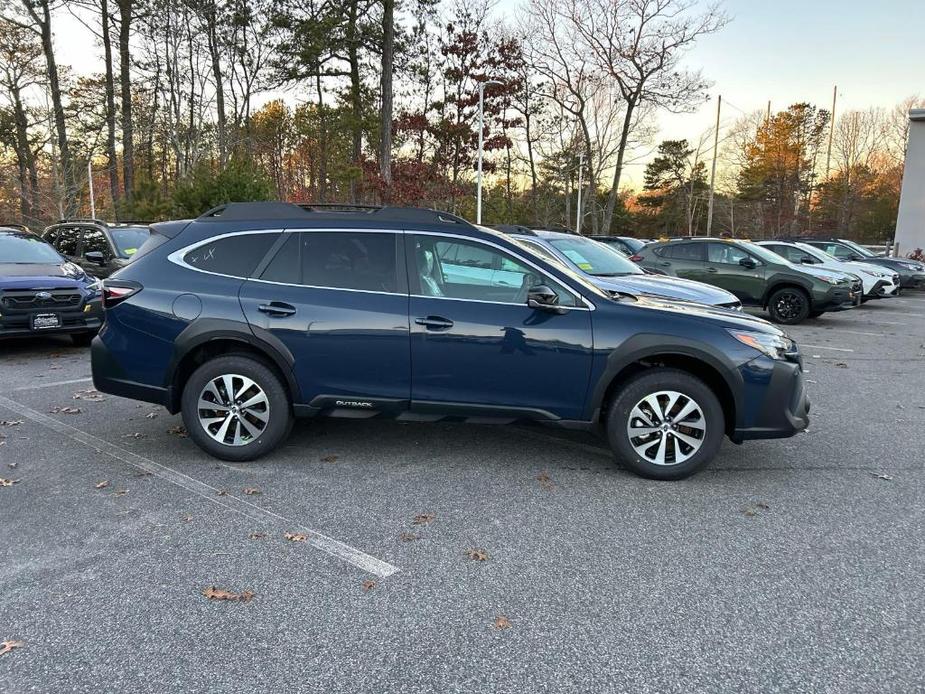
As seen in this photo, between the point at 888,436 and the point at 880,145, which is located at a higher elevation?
the point at 880,145

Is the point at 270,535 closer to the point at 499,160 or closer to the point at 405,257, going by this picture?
the point at 405,257

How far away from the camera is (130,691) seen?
94.5 inches

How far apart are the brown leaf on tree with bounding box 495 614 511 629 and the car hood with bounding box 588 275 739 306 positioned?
5.18 m

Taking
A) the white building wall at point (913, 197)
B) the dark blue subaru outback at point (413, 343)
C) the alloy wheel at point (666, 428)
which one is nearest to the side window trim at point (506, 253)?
the dark blue subaru outback at point (413, 343)

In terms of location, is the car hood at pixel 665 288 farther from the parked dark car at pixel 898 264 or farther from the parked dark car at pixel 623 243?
the parked dark car at pixel 898 264

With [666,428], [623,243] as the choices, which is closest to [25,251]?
[666,428]

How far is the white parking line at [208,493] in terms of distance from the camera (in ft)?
11.0

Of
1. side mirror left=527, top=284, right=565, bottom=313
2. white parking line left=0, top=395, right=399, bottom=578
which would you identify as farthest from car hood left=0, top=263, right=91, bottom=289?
side mirror left=527, top=284, right=565, bottom=313

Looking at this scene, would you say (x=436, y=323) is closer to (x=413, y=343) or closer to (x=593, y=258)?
(x=413, y=343)

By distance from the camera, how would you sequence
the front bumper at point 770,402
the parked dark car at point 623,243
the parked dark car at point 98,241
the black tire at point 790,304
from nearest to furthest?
the front bumper at point 770,402 < the parked dark car at point 98,241 < the black tire at point 790,304 < the parked dark car at point 623,243

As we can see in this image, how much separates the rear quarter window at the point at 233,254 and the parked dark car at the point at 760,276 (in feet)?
33.2

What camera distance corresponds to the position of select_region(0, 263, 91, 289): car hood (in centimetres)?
820

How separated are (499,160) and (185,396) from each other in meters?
40.0

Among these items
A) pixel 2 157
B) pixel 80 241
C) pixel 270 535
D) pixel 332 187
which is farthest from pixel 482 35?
pixel 270 535
